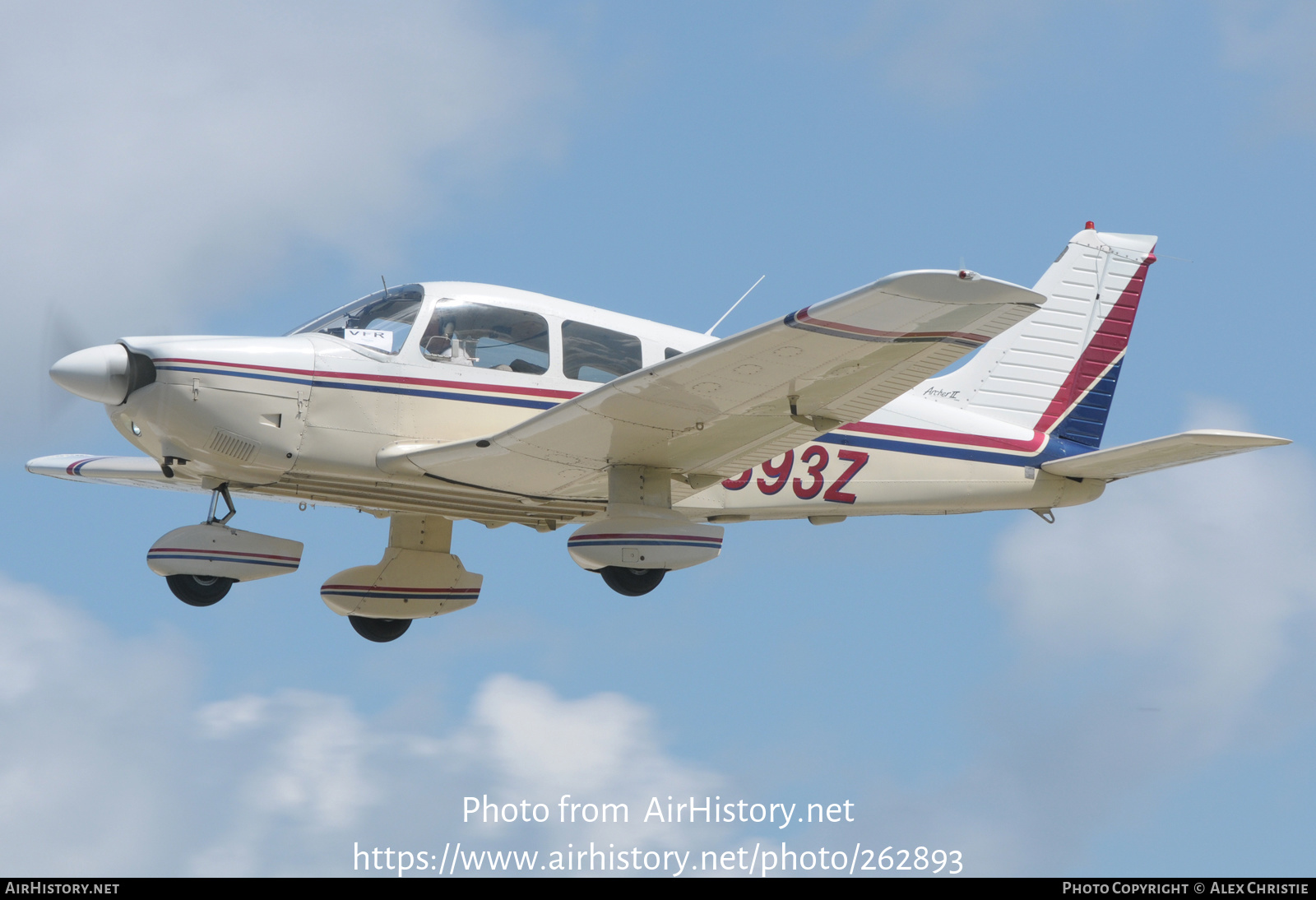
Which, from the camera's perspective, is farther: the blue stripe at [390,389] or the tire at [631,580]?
the tire at [631,580]

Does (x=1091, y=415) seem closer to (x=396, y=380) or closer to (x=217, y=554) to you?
(x=396, y=380)

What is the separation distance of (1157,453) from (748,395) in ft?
13.0

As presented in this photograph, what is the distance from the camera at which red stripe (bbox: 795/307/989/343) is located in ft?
29.2

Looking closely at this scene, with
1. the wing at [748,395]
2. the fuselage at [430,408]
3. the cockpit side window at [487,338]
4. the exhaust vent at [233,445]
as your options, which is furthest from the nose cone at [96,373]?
the cockpit side window at [487,338]

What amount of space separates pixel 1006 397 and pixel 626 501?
14.9 ft

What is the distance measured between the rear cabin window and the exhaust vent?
Result: 250 cm

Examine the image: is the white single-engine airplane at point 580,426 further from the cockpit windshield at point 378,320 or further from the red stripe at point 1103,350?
the red stripe at point 1103,350

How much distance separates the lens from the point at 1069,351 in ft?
47.1

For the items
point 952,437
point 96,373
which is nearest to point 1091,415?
point 952,437

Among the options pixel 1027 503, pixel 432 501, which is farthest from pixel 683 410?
pixel 1027 503

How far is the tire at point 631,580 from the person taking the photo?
11.0m

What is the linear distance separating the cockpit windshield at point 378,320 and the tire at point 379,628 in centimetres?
334
